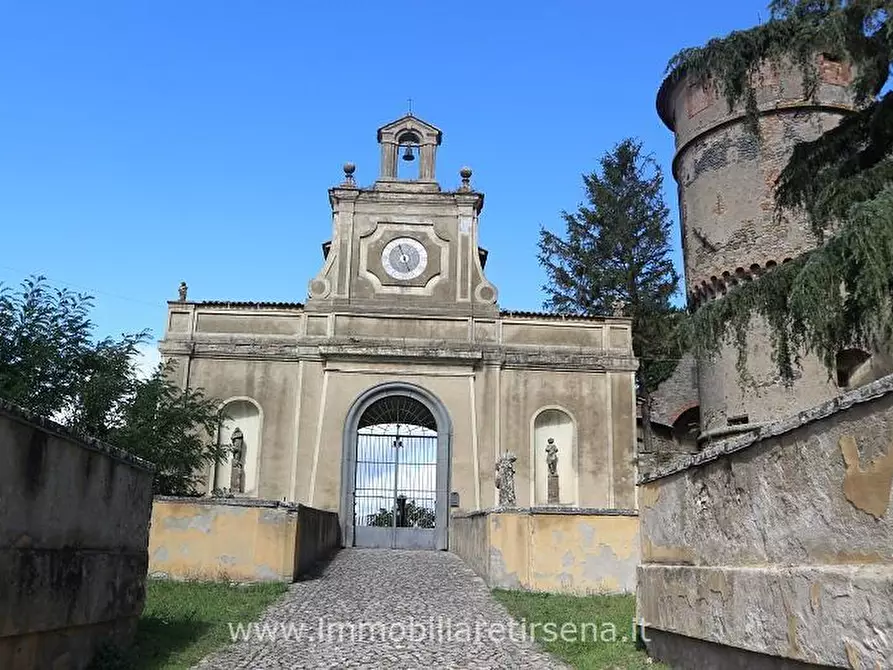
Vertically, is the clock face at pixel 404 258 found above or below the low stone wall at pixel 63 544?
above

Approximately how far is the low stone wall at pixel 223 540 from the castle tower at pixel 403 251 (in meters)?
10.9

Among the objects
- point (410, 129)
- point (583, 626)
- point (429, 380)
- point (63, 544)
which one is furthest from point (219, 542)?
point (410, 129)

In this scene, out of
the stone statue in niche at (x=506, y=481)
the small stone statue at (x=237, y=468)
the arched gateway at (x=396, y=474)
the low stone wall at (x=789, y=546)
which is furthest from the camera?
the arched gateway at (x=396, y=474)

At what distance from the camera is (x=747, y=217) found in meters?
22.9

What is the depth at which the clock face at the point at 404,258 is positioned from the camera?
23.5 metres

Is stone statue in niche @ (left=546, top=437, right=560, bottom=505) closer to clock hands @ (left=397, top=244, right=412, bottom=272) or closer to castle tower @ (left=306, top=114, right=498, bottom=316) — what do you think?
castle tower @ (left=306, top=114, right=498, bottom=316)

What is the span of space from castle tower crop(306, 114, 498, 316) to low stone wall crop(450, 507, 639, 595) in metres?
11.1

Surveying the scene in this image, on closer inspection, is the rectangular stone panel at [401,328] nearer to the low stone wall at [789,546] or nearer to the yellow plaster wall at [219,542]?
the yellow plaster wall at [219,542]

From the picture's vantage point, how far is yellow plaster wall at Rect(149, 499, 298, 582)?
12.1 meters

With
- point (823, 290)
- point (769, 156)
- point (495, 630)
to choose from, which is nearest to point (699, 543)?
point (823, 290)

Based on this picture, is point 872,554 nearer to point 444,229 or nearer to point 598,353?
point 598,353

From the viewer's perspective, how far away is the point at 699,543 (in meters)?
5.96

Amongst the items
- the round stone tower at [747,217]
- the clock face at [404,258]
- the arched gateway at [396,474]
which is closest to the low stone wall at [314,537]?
the arched gateway at [396,474]

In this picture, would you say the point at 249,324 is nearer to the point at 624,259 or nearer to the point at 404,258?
the point at 404,258
